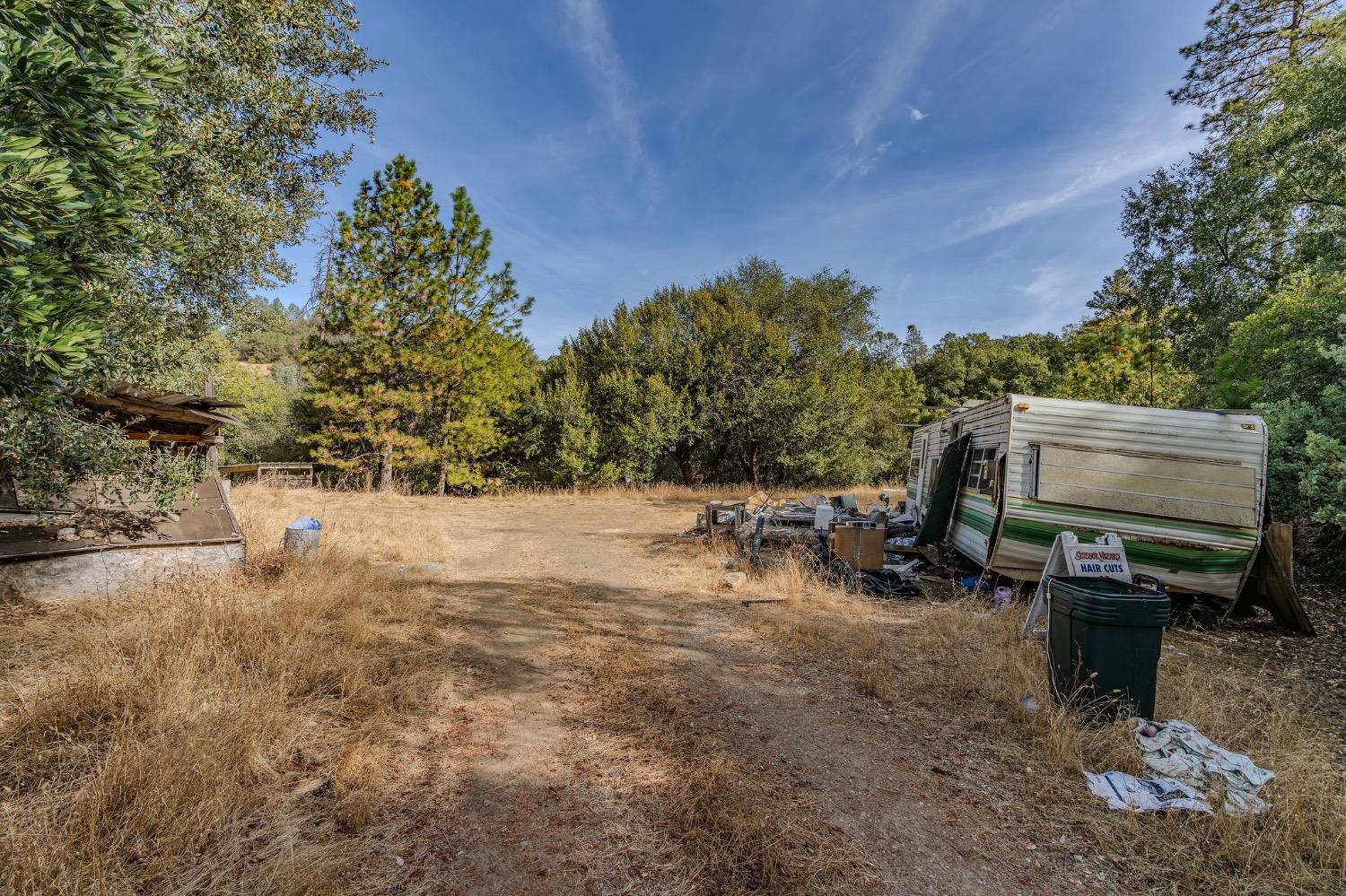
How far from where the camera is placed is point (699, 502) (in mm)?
19000

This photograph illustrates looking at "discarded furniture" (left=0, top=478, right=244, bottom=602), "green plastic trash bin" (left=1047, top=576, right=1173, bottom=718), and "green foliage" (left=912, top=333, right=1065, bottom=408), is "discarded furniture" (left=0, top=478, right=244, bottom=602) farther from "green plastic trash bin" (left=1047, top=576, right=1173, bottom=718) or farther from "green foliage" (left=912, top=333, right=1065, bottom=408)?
"green foliage" (left=912, top=333, right=1065, bottom=408)

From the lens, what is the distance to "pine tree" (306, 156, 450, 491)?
718 inches

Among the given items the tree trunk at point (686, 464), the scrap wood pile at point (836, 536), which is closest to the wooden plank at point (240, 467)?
the tree trunk at point (686, 464)

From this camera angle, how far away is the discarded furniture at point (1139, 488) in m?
6.69

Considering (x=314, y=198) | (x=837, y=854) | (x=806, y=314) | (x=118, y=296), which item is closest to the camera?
(x=837, y=854)

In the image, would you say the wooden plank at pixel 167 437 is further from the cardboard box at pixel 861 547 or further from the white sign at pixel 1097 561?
the white sign at pixel 1097 561

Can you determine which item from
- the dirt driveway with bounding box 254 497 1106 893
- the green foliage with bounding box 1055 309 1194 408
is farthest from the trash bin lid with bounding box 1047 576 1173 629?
the green foliage with bounding box 1055 309 1194 408

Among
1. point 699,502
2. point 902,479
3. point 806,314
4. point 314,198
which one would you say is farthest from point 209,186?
point 902,479

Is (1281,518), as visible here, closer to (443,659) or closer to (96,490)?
(443,659)

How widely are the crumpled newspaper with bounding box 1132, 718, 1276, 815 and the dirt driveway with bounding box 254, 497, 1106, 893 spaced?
1.06 meters

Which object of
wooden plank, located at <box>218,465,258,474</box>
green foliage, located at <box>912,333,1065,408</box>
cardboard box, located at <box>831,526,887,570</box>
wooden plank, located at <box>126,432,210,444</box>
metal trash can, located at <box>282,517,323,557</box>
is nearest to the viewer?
metal trash can, located at <box>282,517,323,557</box>

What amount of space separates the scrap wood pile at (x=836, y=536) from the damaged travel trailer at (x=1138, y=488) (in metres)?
1.55

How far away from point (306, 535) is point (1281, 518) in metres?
15.8

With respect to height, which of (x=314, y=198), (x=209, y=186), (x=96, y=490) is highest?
(x=314, y=198)
